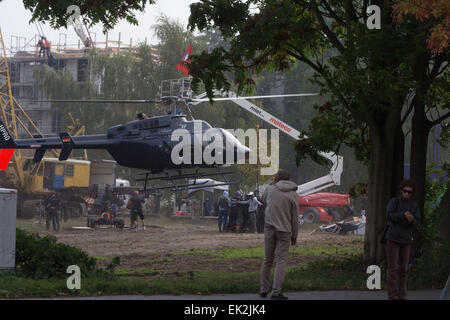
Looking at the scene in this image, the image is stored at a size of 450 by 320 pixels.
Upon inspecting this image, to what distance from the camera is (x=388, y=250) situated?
11266 mm

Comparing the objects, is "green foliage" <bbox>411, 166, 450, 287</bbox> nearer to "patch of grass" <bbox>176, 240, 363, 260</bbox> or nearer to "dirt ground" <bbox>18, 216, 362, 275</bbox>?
"dirt ground" <bbox>18, 216, 362, 275</bbox>

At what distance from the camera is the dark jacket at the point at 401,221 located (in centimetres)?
1105

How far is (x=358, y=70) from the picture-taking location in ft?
44.0

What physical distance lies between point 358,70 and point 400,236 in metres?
3.46

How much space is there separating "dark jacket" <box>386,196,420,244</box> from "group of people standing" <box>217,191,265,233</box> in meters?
23.3

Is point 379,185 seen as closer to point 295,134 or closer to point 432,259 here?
point 432,259

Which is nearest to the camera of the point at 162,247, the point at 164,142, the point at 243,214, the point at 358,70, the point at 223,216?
the point at 358,70

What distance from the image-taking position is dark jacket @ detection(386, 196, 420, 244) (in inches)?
435

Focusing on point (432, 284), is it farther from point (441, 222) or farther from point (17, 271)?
point (17, 271)

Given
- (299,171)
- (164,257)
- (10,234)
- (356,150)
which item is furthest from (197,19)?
(299,171)

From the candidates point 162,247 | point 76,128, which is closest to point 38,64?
point 76,128

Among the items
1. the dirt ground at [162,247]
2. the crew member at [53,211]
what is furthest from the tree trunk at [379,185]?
the crew member at [53,211]

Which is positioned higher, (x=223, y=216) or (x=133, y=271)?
(x=133, y=271)

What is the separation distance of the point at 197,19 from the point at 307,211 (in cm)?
3123
